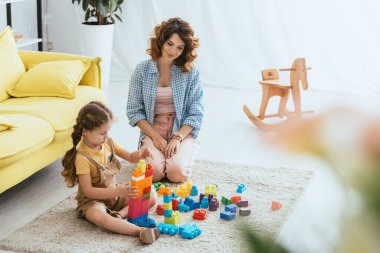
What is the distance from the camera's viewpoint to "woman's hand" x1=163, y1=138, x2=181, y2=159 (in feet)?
10.1

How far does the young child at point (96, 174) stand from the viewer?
94.6 inches

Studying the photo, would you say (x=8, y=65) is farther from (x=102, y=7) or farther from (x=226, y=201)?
(x=102, y=7)

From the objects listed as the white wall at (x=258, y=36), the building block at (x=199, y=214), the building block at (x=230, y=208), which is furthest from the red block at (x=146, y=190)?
the white wall at (x=258, y=36)

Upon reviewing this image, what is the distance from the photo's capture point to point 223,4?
5227 mm

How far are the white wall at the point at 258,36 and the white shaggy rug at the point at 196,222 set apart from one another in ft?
6.15

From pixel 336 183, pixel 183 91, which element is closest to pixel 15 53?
pixel 183 91

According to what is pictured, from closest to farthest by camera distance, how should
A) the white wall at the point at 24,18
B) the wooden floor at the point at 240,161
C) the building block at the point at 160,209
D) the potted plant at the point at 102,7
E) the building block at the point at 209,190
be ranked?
the wooden floor at the point at 240,161, the building block at the point at 160,209, the building block at the point at 209,190, the potted plant at the point at 102,7, the white wall at the point at 24,18

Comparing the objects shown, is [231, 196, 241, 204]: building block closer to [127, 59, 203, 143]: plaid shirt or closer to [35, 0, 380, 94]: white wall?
[127, 59, 203, 143]: plaid shirt

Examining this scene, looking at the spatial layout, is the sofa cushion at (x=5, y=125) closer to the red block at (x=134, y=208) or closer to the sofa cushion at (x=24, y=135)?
the sofa cushion at (x=24, y=135)

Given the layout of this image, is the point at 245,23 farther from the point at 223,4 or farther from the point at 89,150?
the point at 89,150

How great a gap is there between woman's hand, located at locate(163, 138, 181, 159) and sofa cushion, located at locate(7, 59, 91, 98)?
54 cm

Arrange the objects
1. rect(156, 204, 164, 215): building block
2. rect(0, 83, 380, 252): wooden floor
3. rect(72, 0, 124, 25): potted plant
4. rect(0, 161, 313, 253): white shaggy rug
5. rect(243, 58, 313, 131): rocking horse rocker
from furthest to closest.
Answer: rect(72, 0, 124, 25): potted plant → rect(243, 58, 313, 131): rocking horse rocker → rect(156, 204, 164, 215): building block → rect(0, 161, 313, 253): white shaggy rug → rect(0, 83, 380, 252): wooden floor

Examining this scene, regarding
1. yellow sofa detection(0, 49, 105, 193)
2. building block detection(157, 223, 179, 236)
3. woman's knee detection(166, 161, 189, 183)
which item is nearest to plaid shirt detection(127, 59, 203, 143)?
woman's knee detection(166, 161, 189, 183)

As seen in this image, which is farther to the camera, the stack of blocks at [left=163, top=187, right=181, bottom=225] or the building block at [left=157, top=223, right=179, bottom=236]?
the stack of blocks at [left=163, top=187, right=181, bottom=225]
